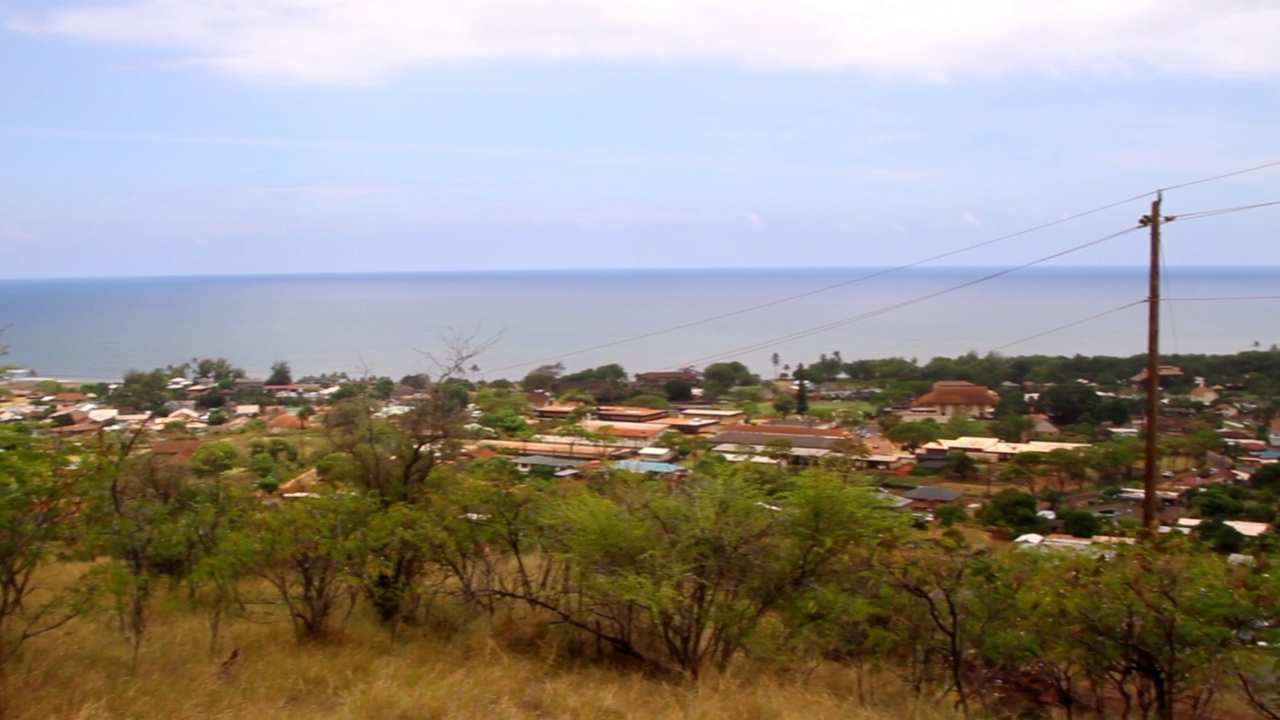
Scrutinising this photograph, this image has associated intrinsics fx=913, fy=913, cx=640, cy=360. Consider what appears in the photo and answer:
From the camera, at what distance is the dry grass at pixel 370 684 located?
5.96 m

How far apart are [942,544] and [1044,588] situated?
90 cm

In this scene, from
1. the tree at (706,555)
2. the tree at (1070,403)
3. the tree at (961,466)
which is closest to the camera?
the tree at (706,555)

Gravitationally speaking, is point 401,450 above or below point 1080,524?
above

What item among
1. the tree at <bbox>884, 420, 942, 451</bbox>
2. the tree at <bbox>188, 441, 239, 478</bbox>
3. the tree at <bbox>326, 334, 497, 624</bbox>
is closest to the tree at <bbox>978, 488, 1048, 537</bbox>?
the tree at <bbox>884, 420, 942, 451</bbox>

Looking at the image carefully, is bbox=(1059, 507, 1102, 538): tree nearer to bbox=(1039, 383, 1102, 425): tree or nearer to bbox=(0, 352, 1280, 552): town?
bbox=(0, 352, 1280, 552): town

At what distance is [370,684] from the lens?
21.3 ft

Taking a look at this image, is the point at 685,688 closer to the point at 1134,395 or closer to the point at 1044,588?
the point at 1044,588

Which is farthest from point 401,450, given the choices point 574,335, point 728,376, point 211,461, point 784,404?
point 574,335

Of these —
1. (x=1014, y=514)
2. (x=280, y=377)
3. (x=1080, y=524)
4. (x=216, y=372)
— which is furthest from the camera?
(x=280, y=377)

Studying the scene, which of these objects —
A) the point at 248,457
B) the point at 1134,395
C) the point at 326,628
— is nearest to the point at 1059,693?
the point at 326,628

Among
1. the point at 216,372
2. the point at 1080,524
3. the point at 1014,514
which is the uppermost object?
the point at 216,372

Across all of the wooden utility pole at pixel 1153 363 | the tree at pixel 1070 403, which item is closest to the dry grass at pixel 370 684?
the wooden utility pole at pixel 1153 363

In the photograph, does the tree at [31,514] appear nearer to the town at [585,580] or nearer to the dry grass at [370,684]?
the town at [585,580]

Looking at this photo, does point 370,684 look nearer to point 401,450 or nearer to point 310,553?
point 310,553
